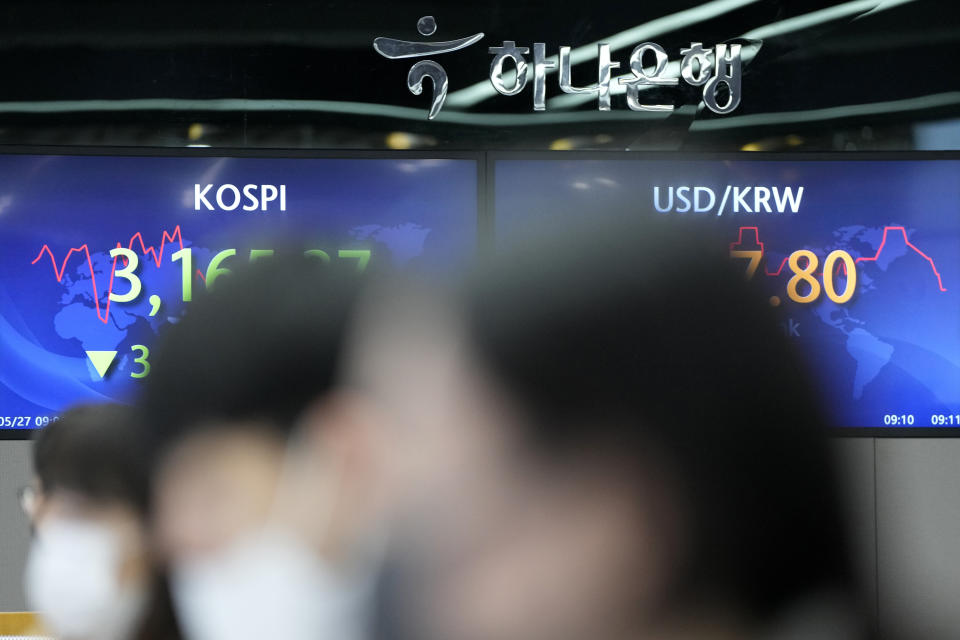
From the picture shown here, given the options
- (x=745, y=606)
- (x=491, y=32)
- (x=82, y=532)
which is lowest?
(x=82, y=532)

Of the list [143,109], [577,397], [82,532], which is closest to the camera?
[577,397]

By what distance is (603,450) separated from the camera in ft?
1.04

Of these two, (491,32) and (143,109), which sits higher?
(491,32)

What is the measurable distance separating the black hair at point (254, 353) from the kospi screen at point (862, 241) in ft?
12.0

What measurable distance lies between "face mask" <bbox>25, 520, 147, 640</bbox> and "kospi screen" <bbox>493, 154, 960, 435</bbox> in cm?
293

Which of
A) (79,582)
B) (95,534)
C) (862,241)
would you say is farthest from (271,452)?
(862,241)

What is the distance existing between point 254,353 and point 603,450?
4.5 inches

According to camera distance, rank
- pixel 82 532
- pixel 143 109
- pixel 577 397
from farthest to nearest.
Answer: pixel 143 109 → pixel 82 532 → pixel 577 397

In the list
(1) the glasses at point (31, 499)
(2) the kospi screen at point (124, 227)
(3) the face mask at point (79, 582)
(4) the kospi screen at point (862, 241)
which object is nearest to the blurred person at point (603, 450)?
(3) the face mask at point (79, 582)

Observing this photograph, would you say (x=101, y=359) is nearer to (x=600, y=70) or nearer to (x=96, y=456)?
(x=600, y=70)

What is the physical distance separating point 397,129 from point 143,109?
97 centimetres

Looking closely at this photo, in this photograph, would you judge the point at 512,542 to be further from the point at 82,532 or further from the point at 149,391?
the point at 82,532

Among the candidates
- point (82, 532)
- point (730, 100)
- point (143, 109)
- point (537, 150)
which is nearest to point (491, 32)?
point (537, 150)

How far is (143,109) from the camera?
3898mm
